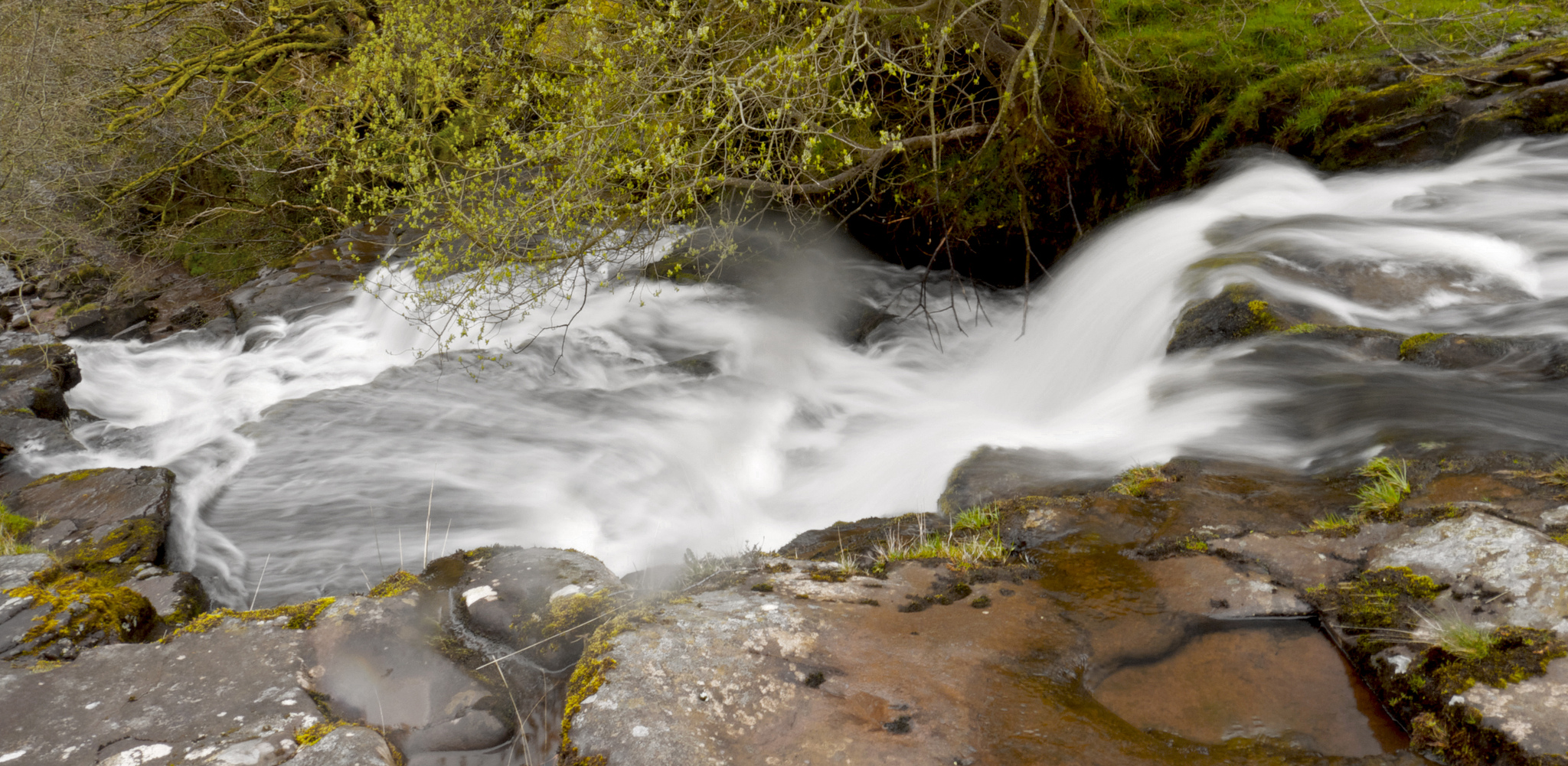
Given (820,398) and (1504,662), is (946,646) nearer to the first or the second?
(1504,662)

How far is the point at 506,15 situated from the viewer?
1018 cm

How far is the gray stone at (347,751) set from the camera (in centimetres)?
229

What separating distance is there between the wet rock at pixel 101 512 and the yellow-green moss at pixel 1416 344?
7.74 m

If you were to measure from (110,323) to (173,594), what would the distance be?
34.3 feet

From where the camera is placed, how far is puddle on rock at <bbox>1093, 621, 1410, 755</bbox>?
2.36m

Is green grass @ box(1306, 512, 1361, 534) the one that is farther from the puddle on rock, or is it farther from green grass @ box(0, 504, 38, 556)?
green grass @ box(0, 504, 38, 556)

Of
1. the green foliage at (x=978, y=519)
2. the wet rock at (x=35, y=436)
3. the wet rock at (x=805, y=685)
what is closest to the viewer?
the wet rock at (x=805, y=685)

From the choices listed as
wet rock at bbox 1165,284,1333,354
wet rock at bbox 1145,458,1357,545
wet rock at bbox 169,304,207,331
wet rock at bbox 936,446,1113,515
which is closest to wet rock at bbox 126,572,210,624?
wet rock at bbox 936,446,1113,515

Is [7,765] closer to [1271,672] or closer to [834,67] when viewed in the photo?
[1271,672]

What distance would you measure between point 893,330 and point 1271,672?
7.24 metres

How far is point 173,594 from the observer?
4176mm

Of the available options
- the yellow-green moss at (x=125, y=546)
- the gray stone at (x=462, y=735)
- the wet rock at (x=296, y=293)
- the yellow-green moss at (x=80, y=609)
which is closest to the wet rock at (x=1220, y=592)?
the gray stone at (x=462, y=735)

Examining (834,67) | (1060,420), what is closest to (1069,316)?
(1060,420)

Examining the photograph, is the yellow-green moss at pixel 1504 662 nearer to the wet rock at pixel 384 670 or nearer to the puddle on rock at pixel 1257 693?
the puddle on rock at pixel 1257 693
